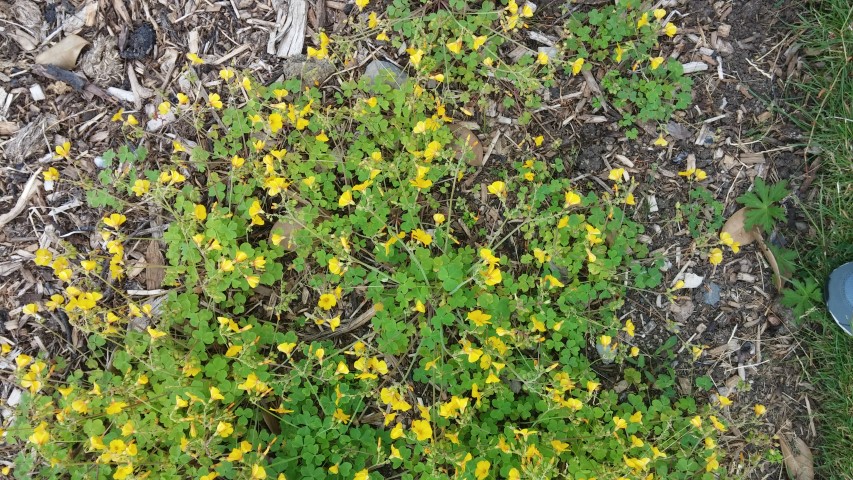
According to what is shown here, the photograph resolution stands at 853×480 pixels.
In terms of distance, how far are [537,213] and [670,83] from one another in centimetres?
117

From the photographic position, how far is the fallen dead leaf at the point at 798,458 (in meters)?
3.47

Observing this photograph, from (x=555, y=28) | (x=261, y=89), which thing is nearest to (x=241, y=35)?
(x=261, y=89)

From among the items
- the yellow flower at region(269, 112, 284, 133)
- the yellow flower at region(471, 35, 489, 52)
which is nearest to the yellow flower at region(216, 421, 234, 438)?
the yellow flower at region(269, 112, 284, 133)

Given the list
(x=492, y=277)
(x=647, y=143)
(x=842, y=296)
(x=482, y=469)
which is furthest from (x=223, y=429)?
(x=842, y=296)

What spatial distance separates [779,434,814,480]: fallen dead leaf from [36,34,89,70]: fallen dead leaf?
4.86 m

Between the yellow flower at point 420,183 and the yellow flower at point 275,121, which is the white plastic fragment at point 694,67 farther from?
the yellow flower at point 275,121

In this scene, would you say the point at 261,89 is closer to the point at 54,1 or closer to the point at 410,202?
the point at 410,202

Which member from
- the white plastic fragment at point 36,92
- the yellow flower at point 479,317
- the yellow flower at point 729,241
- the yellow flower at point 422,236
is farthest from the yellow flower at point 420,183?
the white plastic fragment at point 36,92

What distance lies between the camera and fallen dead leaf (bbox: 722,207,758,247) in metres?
3.55

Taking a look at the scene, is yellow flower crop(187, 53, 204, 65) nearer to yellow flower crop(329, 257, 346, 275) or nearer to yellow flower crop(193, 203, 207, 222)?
→ yellow flower crop(193, 203, 207, 222)

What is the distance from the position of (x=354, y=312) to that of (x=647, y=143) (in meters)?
2.07

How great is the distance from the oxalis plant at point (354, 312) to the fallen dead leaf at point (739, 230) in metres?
0.57

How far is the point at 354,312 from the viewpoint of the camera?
11.2 feet

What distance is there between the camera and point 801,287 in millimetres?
3479
